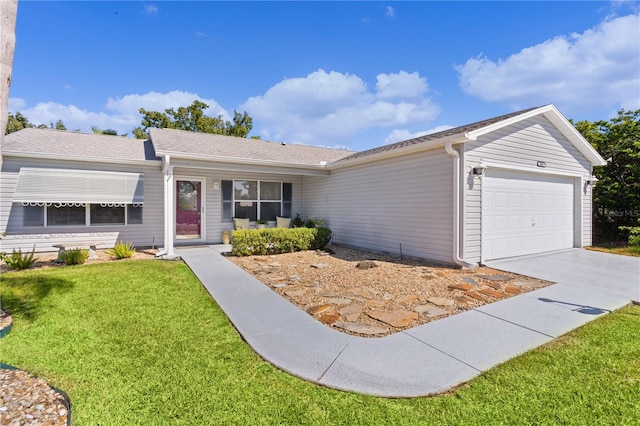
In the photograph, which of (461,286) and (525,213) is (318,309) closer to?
(461,286)

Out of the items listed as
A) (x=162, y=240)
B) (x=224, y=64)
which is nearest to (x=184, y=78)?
(x=224, y=64)

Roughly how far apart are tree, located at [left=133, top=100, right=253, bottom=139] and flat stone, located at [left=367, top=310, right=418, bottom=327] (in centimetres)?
2695

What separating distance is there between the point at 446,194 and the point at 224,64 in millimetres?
12089

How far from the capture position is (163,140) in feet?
35.3

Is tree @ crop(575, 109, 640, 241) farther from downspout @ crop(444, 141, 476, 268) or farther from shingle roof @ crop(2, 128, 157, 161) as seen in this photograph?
shingle roof @ crop(2, 128, 157, 161)

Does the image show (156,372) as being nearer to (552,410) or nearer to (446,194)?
(552,410)

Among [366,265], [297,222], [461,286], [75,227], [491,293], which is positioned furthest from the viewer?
[297,222]

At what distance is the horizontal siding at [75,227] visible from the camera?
29.0 ft

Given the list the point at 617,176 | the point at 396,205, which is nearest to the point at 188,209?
the point at 396,205

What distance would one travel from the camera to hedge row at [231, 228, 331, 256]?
30.6 ft

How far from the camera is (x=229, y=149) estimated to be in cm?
1145

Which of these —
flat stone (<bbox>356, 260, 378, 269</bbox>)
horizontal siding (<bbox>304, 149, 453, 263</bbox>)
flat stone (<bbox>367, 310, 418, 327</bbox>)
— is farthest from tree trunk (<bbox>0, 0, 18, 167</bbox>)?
horizontal siding (<bbox>304, 149, 453, 263</bbox>)

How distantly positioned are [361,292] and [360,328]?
163cm

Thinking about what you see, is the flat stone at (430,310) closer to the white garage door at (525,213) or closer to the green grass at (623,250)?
the white garage door at (525,213)
